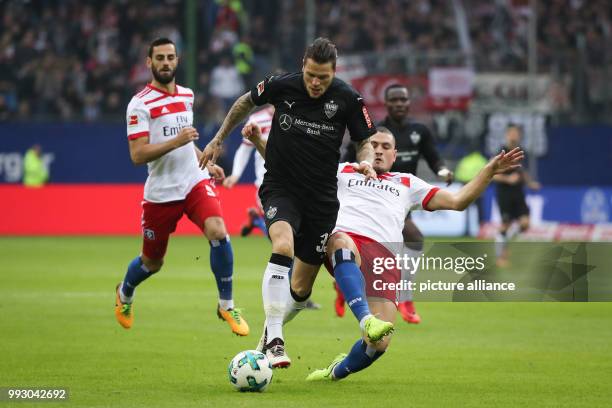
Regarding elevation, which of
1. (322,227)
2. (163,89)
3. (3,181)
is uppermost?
(163,89)

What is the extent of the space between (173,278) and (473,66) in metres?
12.3

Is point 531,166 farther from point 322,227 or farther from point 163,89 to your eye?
point 322,227

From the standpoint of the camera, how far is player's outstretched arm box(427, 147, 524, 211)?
25.1 ft

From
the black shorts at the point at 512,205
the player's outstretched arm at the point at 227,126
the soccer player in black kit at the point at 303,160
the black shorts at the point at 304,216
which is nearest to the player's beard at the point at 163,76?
the player's outstretched arm at the point at 227,126

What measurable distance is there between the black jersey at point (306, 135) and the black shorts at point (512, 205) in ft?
38.2

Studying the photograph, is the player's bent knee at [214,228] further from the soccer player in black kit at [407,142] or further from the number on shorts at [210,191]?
the soccer player in black kit at [407,142]

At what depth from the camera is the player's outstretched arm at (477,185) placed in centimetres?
765

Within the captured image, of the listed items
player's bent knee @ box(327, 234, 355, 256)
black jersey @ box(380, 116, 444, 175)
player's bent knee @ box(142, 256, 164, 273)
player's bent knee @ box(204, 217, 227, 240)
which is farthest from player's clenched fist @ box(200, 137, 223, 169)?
black jersey @ box(380, 116, 444, 175)

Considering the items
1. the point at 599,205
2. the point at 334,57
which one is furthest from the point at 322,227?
the point at 599,205

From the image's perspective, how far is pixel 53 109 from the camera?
2853cm

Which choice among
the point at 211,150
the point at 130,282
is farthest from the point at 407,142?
the point at 211,150

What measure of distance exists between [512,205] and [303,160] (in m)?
11.9

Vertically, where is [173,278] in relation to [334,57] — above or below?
below

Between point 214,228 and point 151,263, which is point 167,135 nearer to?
point 214,228
